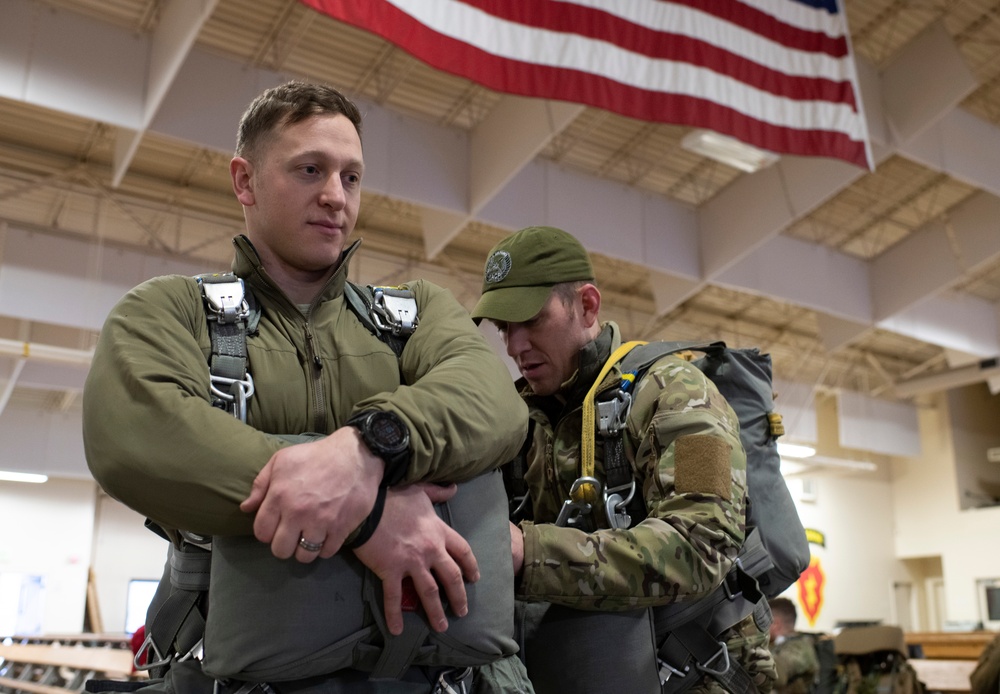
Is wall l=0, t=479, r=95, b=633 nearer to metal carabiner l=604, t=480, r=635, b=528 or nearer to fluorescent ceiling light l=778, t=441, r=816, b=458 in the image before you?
fluorescent ceiling light l=778, t=441, r=816, b=458

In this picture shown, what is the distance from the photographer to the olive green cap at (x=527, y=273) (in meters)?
2.39

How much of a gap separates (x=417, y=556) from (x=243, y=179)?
2.70 ft

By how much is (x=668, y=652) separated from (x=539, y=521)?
0.44m

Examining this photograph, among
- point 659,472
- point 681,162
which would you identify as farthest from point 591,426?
point 681,162

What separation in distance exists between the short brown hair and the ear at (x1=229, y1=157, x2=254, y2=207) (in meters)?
0.02

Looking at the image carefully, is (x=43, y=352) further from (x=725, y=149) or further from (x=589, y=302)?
(x=589, y=302)

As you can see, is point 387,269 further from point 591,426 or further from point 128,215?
point 591,426

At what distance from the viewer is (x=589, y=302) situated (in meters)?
2.50

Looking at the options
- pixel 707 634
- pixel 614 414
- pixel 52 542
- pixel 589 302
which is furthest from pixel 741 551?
pixel 52 542

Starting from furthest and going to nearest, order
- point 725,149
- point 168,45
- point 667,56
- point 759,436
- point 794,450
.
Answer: point 794,450, point 725,149, point 168,45, point 667,56, point 759,436

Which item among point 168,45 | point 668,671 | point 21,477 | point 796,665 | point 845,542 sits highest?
point 168,45

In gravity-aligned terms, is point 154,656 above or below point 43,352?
below

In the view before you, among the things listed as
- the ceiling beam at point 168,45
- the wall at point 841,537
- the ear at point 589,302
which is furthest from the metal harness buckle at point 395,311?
the wall at point 841,537

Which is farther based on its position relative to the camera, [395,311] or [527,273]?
[527,273]
